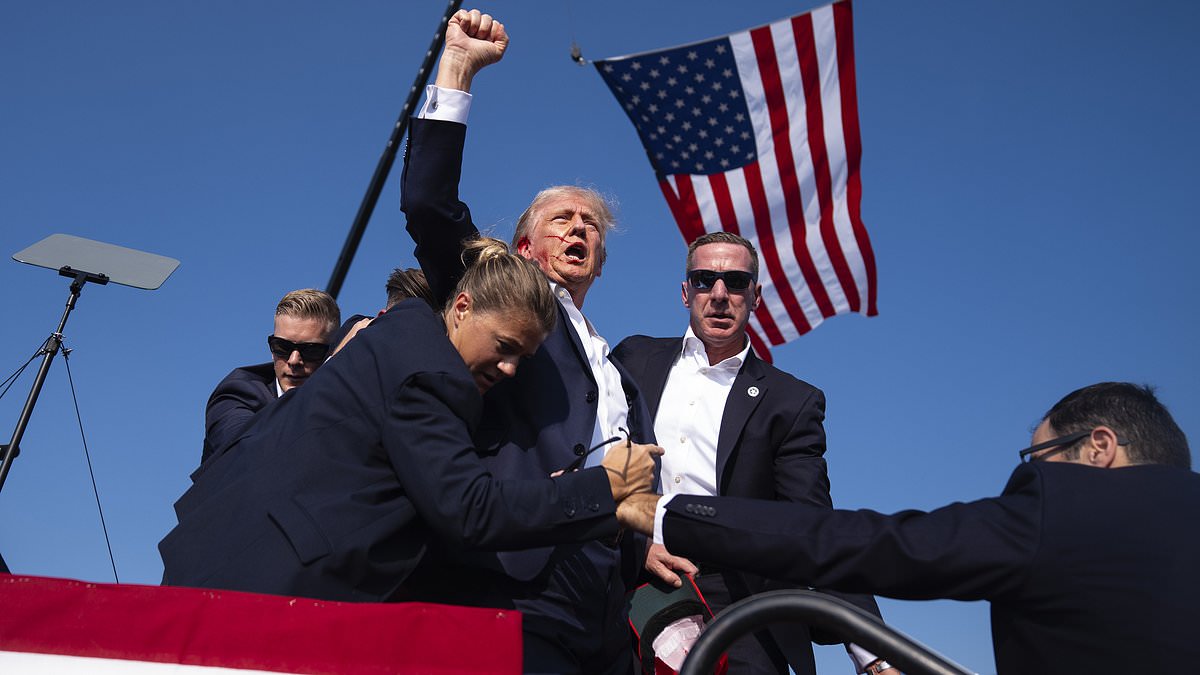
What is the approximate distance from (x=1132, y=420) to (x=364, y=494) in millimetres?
1930

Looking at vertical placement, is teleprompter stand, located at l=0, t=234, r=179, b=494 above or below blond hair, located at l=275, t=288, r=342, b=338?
above

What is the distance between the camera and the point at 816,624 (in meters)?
2.08

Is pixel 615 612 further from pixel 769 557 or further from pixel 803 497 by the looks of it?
pixel 803 497

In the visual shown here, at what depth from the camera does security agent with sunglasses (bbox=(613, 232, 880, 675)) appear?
393 cm

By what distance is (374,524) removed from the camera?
2.55m

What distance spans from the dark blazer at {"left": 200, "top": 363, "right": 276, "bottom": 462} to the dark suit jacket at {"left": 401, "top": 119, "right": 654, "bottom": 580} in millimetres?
1489

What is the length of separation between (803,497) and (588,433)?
1294mm

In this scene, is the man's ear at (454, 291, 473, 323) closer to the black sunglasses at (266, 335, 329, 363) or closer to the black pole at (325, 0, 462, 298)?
the black sunglasses at (266, 335, 329, 363)

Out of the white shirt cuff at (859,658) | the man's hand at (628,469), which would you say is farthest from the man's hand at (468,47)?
the white shirt cuff at (859,658)

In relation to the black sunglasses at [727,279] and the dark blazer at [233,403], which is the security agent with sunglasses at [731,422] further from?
the dark blazer at [233,403]

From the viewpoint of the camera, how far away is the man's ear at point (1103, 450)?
2.69m

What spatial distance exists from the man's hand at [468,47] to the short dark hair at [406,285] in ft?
3.99

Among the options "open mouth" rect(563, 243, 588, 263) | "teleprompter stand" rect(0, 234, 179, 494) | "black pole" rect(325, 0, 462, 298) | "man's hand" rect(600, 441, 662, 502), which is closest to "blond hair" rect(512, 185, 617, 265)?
"open mouth" rect(563, 243, 588, 263)

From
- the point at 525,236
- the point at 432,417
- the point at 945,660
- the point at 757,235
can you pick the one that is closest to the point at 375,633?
the point at 432,417
